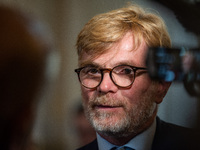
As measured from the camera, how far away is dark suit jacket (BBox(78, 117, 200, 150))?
1013mm

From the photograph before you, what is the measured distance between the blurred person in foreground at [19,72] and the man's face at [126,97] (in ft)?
1.56

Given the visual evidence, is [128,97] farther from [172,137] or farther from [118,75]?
[172,137]

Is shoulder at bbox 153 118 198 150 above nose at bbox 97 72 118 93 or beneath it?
beneath

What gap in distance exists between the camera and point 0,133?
5.04 ft

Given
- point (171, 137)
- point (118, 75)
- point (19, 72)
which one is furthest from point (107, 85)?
point (19, 72)

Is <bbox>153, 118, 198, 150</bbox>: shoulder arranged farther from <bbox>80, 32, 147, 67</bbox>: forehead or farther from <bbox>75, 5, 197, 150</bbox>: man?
<bbox>80, 32, 147, 67</bbox>: forehead

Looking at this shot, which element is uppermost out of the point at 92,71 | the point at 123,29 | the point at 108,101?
→ the point at 123,29

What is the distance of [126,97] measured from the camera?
103 cm

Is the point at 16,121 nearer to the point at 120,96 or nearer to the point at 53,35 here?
the point at 53,35

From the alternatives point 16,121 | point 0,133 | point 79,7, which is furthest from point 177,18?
point 0,133

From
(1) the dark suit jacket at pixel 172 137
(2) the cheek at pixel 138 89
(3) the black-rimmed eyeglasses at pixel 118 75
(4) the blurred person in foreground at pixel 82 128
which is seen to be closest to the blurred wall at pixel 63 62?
(4) the blurred person in foreground at pixel 82 128

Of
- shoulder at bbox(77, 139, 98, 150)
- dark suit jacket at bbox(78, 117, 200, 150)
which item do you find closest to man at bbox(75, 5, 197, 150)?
dark suit jacket at bbox(78, 117, 200, 150)

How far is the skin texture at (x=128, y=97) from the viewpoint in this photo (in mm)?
1012

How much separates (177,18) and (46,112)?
769 millimetres
